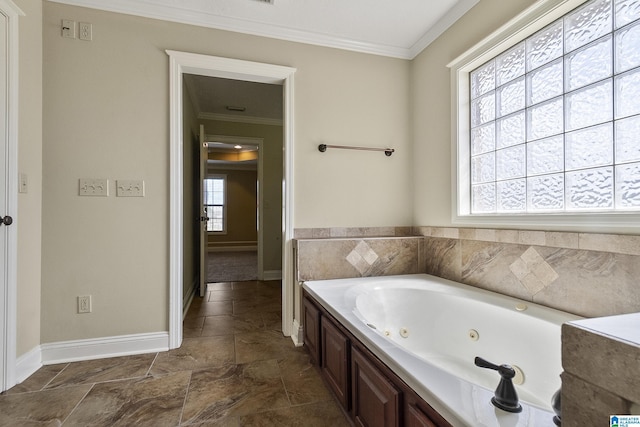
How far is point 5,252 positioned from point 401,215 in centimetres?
277

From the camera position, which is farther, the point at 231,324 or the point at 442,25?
the point at 231,324

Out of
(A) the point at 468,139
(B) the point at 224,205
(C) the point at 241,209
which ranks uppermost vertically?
(A) the point at 468,139

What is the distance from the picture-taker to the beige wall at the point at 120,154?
2006mm

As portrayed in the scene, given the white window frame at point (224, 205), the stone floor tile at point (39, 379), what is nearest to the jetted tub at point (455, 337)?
the stone floor tile at point (39, 379)

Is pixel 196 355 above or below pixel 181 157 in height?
below

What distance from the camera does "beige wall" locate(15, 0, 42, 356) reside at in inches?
70.1

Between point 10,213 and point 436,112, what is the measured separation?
9.71 feet

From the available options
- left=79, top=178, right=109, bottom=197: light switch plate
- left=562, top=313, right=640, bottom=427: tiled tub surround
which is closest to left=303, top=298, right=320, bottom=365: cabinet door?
left=562, top=313, right=640, bottom=427: tiled tub surround

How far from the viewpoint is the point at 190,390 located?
1686 millimetres

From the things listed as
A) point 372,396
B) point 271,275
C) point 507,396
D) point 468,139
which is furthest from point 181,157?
point 271,275

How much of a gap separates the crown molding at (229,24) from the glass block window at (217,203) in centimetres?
638

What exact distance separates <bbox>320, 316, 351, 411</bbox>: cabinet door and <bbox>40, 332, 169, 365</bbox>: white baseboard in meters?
1.28

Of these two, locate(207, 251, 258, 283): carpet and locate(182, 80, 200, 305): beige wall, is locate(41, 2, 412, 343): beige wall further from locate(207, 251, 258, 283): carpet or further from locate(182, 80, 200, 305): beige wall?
locate(207, 251, 258, 283): carpet

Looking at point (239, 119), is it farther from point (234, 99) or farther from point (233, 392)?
point (233, 392)
